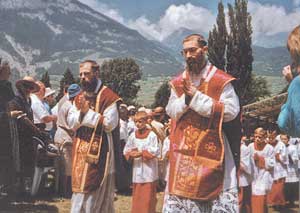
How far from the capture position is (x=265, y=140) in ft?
33.5

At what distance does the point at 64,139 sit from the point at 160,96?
33202 millimetres

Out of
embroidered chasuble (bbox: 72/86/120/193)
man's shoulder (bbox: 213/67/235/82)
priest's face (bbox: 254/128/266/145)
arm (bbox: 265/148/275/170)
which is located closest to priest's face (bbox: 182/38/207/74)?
man's shoulder (bbox: 213/67/235/82)

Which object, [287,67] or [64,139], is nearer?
[287,67]

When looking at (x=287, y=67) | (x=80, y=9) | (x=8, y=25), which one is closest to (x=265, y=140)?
(x=287, y=67)

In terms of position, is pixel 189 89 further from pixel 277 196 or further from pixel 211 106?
pixel 277 196

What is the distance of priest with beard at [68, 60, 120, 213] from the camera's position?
242 inches

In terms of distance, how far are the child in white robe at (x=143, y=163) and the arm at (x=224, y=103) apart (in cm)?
390

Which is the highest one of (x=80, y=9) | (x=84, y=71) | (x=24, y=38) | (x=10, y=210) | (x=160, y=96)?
(x=80, y=9)

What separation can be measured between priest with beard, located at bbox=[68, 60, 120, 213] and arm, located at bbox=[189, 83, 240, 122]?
1697mm

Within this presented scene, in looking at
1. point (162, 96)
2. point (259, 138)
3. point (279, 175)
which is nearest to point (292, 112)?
point (259, 138)

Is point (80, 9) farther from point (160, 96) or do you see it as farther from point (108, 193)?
point (108, 193)

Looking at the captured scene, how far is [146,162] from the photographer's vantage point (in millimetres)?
8766

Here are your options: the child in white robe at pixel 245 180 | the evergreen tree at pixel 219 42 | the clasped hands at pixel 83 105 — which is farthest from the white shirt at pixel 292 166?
the evergreen tree at pixel 219 42

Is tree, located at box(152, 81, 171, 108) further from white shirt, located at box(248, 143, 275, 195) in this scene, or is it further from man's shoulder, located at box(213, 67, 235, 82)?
man's shoulder, located at box(213, 67, 235, 82)
